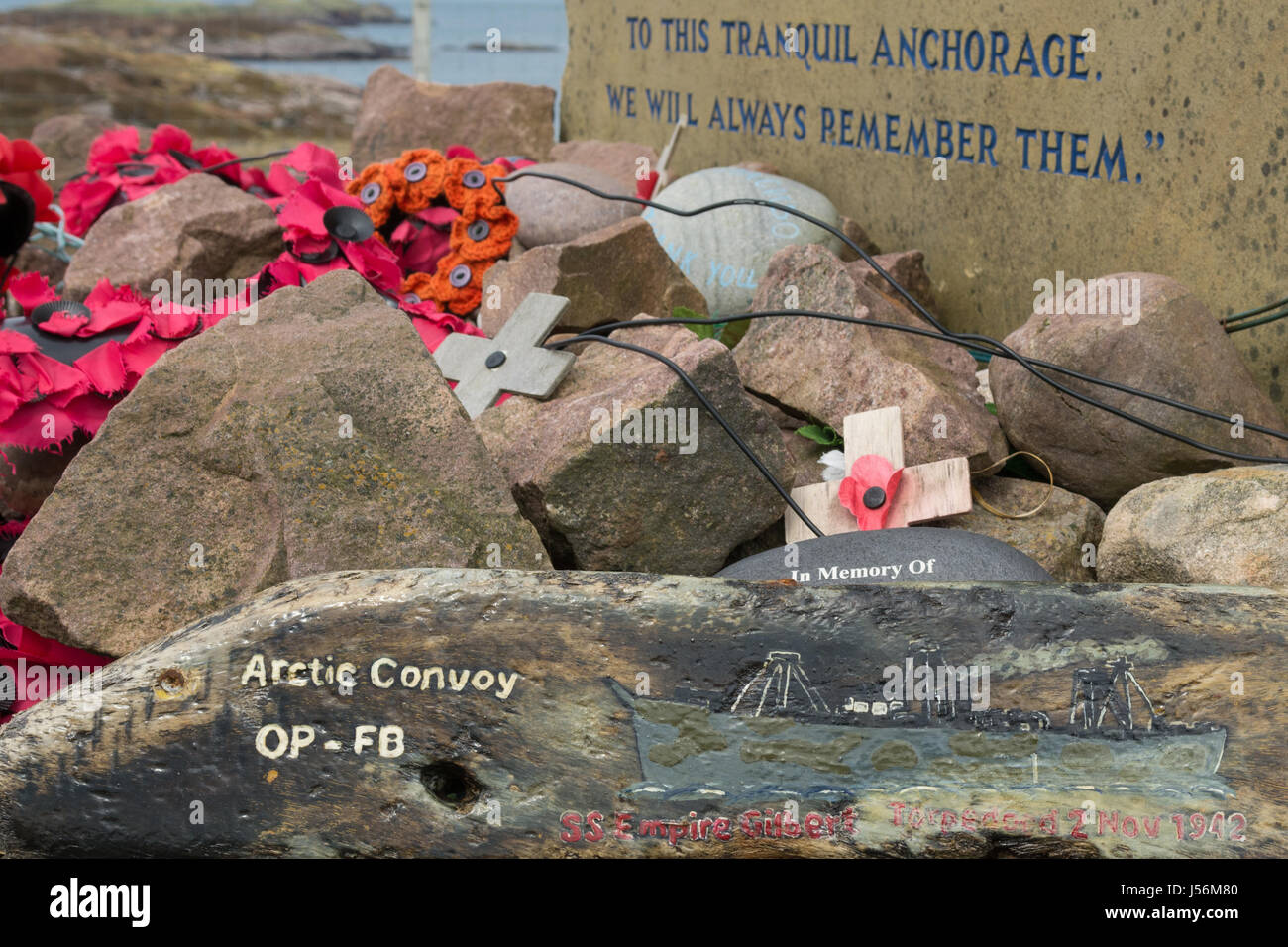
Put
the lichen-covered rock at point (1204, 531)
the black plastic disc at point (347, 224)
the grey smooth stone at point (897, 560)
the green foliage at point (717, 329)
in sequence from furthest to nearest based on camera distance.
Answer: the black plastic disc at point (347, 224)
the green foliage at point (717, 329)
the grey smooth stone at point (897, 560)
the lichen-covered rock at point (1204, 531)

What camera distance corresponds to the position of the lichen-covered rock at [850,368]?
3.43m

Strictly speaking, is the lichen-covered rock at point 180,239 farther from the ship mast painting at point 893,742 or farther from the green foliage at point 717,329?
the ship mast painting at point 893,742

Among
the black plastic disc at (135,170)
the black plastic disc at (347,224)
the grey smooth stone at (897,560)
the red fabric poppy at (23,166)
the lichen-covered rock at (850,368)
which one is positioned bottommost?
the grey smooth stone at (897,560)

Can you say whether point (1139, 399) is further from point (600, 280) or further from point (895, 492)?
point (600, 280)

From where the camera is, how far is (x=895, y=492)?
3.30m

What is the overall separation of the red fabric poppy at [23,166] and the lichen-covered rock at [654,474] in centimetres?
193

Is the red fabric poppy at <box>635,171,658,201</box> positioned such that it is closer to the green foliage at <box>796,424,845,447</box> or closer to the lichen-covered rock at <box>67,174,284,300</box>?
the lichen-covered rock at <box>67,174,284,300</box>

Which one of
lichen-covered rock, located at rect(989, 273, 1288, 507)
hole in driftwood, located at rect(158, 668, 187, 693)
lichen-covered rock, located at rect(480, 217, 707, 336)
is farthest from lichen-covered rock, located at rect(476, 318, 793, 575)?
hole in driftwood, located at rect(158, 668, 187, 693)

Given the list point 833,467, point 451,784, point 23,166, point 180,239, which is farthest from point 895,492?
point 180,239

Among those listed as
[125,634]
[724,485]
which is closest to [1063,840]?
[724,485]

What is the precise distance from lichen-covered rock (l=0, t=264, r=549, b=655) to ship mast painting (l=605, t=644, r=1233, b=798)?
2.41ft

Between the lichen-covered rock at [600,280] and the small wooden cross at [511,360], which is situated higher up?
the lichen-covered rock at [600,280]

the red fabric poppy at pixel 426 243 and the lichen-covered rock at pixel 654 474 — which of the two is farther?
the red fabric poppy at pixel 426 243

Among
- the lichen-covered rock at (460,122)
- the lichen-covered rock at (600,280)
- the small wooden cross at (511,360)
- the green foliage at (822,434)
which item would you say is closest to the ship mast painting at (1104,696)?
the green foliage at (822,434)
